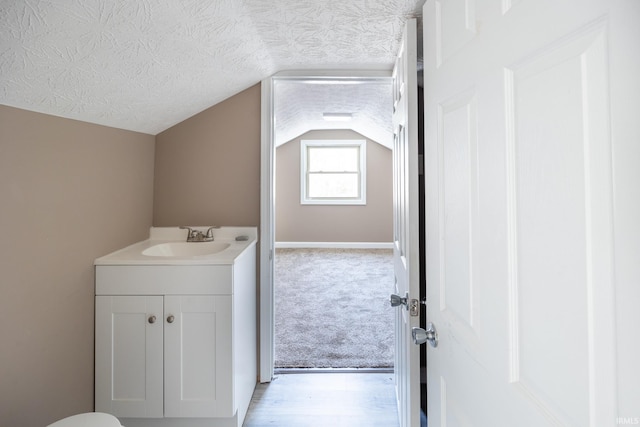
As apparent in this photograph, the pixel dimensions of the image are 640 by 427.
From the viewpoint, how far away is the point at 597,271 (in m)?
0.39

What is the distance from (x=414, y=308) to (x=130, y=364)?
1369 millimetres

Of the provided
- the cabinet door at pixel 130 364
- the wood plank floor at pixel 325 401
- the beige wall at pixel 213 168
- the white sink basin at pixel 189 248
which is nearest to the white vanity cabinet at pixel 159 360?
the cabinet door at pixel 130 364

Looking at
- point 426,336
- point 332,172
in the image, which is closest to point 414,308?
point 426,336

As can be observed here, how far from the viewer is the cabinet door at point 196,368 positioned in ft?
5.32

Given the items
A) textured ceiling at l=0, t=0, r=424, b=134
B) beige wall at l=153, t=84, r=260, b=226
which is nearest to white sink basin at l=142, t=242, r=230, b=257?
beige wall at l=153, t=84, r=260, b=226

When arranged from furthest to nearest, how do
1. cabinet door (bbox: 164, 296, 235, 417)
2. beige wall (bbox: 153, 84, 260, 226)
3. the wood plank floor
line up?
beige wall (bbox: 153, 84, 260, 226) → the wood plank floor → cabinet door (bbox: 164, 296, 235, 417)

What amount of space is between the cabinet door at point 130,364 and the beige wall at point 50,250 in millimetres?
50

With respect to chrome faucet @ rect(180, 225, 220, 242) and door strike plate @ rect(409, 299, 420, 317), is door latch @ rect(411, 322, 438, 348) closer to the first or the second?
door strike plate @ rect(409, 299, 420, 317)

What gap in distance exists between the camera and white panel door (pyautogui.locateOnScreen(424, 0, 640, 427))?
36 centimetres

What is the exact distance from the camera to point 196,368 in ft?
5.33

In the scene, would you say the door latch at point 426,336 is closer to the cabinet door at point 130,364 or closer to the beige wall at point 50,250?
the cabinet door at point 130,364

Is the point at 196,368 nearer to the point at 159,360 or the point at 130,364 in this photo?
the point at 159,360

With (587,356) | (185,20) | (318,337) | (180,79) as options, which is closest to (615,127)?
(587,356)

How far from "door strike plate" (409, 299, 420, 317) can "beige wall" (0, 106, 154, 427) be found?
55.8 inches
